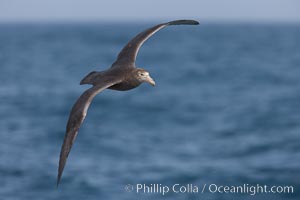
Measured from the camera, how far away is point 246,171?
2308cm

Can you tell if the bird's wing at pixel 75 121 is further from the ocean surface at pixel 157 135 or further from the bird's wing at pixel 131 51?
the ocean surface at pixel 157 135

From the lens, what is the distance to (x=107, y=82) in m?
12.4

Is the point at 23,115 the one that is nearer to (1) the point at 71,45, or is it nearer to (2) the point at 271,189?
(2) the point at 271,189

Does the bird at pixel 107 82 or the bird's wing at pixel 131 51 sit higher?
the bird's wing at pixel 131 51

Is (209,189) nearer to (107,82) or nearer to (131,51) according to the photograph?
(131,51)

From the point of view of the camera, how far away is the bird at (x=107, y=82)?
1174cm

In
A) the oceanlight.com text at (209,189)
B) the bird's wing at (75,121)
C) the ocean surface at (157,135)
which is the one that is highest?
the ocean surface at (157,135)

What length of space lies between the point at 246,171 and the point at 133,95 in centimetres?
2044

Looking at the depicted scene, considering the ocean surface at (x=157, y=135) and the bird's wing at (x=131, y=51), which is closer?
the bird's wing at (x=131, y=51)

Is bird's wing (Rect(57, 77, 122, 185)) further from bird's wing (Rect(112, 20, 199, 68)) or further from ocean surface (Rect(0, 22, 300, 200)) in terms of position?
ocean surface (Rect(0, 22, 300, 200))

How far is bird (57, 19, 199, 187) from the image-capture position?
38.5ft

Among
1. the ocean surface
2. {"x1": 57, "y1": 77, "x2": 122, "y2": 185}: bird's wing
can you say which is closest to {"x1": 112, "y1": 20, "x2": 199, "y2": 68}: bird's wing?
{"x1": 57, "y1": 77, "x2": 122, "y2": 185}: bird's wing

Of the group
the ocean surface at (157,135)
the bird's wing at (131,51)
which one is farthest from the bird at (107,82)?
the ocean surface at (157,135)

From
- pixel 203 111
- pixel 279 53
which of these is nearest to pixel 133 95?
pixel 203 111
